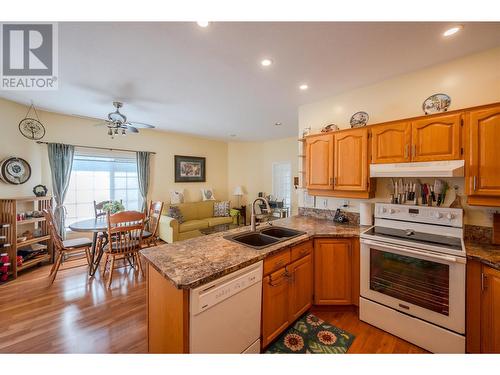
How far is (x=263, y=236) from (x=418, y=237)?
4.60ft

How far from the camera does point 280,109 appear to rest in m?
3.36

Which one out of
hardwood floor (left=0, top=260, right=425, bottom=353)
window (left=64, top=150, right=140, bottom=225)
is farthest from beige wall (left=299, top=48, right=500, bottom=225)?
window (left=64, top=150, right=140, bottom=225)

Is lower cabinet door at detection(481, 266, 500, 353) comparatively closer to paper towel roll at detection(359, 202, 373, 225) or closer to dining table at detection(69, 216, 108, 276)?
paper towel roll at detection(359, 202, 373, 225)

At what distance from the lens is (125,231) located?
2.73 metres

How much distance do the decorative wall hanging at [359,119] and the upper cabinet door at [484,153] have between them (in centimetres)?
91

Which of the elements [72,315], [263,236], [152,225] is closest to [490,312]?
[263,236]

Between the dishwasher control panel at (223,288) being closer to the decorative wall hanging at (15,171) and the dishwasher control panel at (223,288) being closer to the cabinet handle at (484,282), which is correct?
the cabinet handle at (484,282)

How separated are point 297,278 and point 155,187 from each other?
405cm

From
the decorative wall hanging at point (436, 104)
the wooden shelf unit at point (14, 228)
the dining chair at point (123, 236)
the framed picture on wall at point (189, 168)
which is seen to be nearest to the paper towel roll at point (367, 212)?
the decorative wall hanging at point (436, 104)

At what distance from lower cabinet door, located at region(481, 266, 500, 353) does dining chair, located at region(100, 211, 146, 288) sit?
345 cm

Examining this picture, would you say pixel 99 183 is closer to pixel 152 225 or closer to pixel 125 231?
pixel 152 225

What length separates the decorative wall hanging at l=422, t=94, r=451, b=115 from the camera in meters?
1.96
